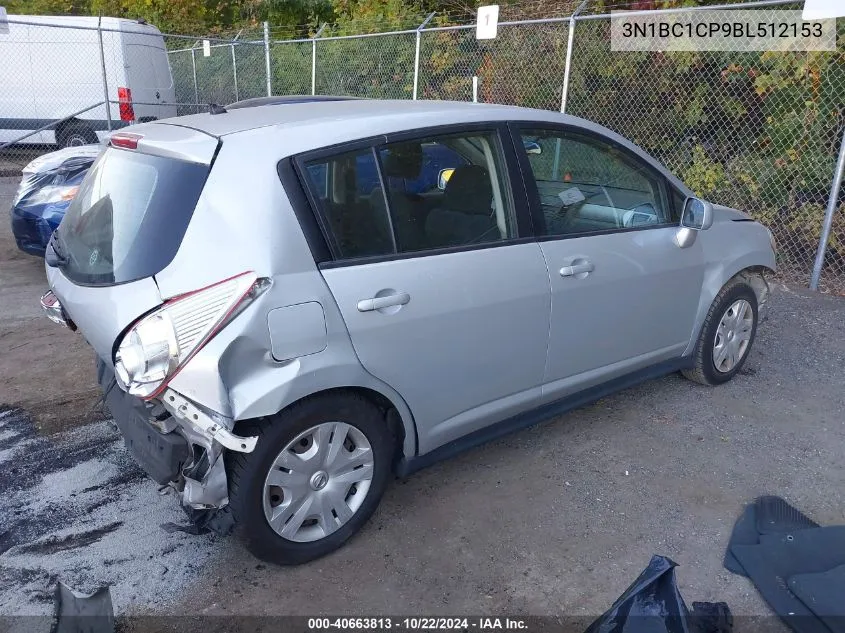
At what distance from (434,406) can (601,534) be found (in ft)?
3.14

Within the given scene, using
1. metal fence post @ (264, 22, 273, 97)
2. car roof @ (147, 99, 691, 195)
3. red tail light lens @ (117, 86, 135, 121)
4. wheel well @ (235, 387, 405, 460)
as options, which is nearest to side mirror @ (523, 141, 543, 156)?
car roof @ (147, 99, 691, 195)

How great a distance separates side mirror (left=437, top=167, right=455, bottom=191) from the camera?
10.5 feet

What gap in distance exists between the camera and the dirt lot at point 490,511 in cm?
281

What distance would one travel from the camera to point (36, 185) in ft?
21.9

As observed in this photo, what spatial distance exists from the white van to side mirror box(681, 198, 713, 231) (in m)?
11.7

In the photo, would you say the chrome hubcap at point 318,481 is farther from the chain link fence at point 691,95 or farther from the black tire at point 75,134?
the black tire at point 75,134

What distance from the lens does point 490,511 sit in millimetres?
3348

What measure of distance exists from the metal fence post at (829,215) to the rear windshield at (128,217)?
19.2ft

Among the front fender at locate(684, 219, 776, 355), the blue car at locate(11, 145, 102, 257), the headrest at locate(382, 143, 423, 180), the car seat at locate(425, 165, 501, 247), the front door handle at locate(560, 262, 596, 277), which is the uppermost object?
the headrest at locate(382, 143, 423, 180)

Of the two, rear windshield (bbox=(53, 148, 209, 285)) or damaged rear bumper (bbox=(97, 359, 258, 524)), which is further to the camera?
rear windshield (bbox=(53, 148, 209, 285))

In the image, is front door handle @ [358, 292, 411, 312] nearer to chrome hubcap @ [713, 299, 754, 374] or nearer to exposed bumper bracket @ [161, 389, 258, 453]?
exposed bumper bracket @ [161, 389, 258, 453]

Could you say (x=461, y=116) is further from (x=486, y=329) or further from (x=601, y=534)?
(x=601, y=534)

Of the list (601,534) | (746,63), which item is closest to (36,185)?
(601,534)

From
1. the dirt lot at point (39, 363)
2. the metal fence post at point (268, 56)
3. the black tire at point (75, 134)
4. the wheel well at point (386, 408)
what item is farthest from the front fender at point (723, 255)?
the black tire at point (75, 134)
